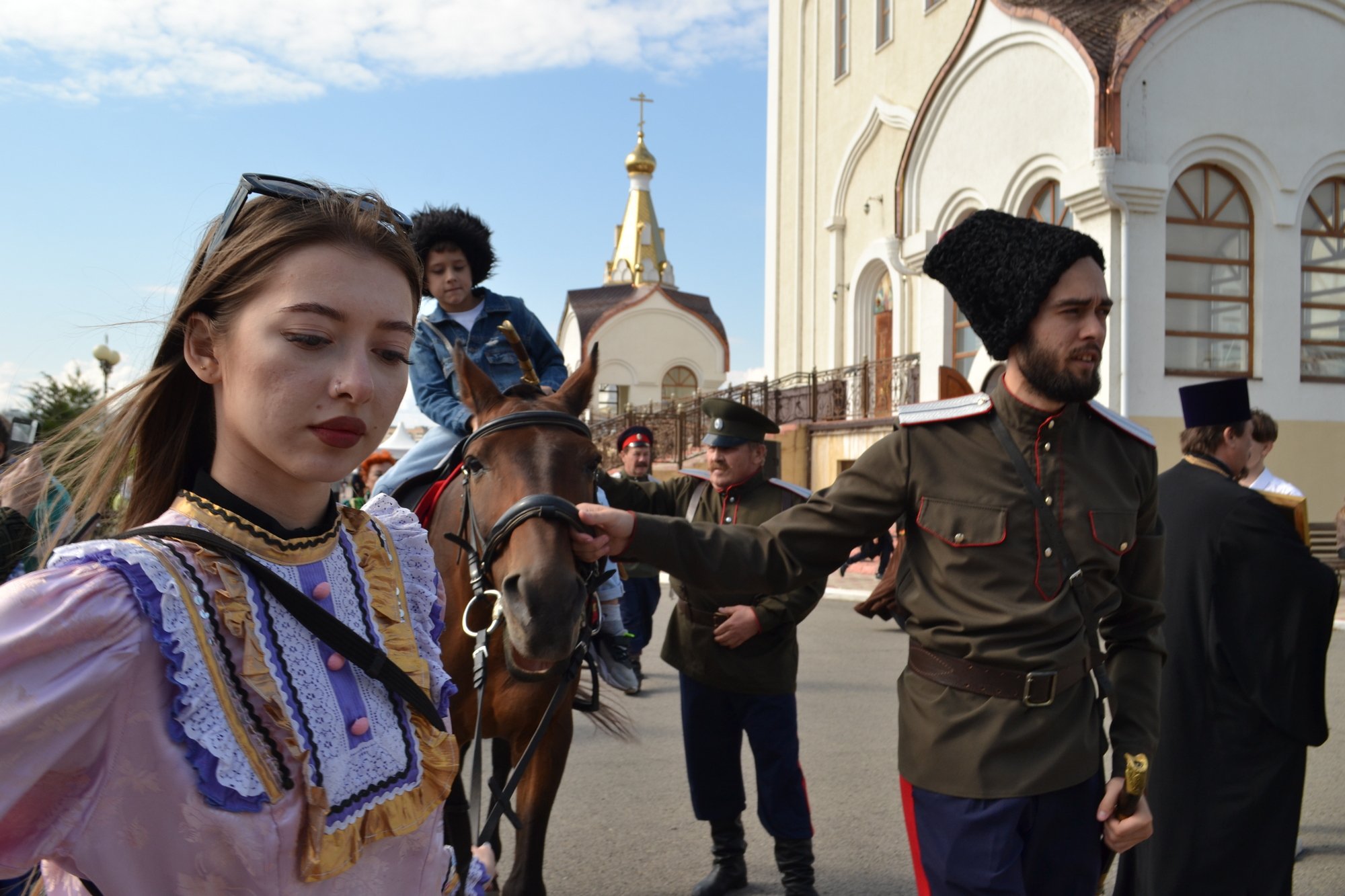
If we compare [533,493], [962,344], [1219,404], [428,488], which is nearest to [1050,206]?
[962,344]

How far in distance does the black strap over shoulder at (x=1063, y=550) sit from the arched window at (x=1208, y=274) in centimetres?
1318

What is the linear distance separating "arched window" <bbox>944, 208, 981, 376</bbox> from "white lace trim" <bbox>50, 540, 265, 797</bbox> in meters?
16.3

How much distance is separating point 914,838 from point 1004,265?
1566 millimetres

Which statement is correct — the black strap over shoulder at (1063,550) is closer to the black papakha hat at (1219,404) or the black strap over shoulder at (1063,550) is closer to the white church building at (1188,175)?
the black papakha hat at (1219,404)

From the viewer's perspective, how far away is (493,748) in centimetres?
434

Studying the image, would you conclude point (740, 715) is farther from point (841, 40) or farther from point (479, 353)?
point (841, 40)

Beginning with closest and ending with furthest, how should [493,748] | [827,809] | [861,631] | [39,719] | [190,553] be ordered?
[39,719]
[190,553]
[493,748]
[827,809]
[861,631]

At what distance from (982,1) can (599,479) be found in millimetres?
14074

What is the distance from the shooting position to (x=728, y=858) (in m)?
4.39

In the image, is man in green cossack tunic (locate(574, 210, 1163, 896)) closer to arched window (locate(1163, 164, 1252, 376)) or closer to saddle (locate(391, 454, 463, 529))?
saddle (locate(391, 454, 463, 529))

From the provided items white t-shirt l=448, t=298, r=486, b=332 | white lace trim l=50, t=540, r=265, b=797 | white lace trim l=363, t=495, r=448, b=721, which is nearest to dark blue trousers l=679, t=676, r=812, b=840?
white t-shirt l=448, t=298, r=486, b=332

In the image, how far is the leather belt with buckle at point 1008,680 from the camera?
248 centimetres

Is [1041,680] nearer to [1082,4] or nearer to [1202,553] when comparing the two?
[1202,553]

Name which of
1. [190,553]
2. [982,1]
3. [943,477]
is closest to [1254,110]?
[982,1]
